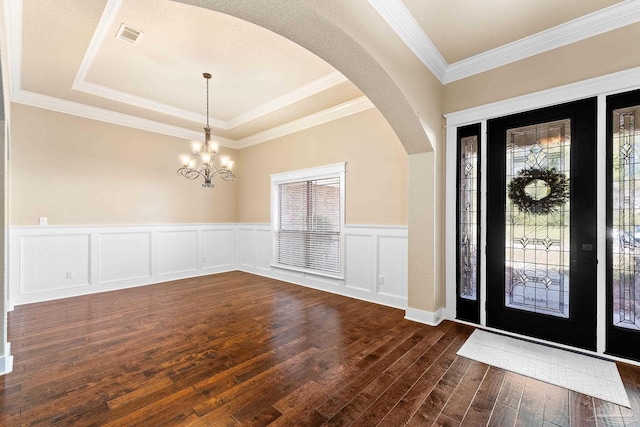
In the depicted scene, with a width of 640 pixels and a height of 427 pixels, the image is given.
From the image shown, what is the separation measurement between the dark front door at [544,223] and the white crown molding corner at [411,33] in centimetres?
95

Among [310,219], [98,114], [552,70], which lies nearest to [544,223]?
[552,70]

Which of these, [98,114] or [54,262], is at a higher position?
[98,114]

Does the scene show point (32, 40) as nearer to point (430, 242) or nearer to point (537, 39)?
point (430, 242)

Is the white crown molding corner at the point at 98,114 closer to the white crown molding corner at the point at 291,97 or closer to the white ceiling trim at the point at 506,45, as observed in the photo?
the white crown molding corner at the point at 291,97

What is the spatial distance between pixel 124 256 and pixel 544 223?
253 inches

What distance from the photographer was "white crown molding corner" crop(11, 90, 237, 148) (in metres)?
4.39

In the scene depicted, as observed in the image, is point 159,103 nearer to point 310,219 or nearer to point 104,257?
point 104,257

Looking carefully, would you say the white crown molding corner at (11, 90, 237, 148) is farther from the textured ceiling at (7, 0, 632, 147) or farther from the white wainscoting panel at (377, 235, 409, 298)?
the white wainscoting panel at (377, 235, 409, 298)

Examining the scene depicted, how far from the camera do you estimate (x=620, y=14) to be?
256 cm

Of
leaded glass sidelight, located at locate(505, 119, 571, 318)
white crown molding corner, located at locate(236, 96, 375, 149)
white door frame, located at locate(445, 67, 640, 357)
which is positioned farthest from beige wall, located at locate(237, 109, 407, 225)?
leaded glass sidelight, located at locate(505, 119, 571, 318)

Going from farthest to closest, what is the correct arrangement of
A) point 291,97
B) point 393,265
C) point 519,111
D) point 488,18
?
1. point 291,97
2. point 393,265
3. point 519,111
4. point 488,18

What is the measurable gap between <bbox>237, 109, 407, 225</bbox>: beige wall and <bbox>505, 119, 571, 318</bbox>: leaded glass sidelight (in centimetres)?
131

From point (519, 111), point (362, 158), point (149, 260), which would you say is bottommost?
point (149, 260)

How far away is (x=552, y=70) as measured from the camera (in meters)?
2.94
